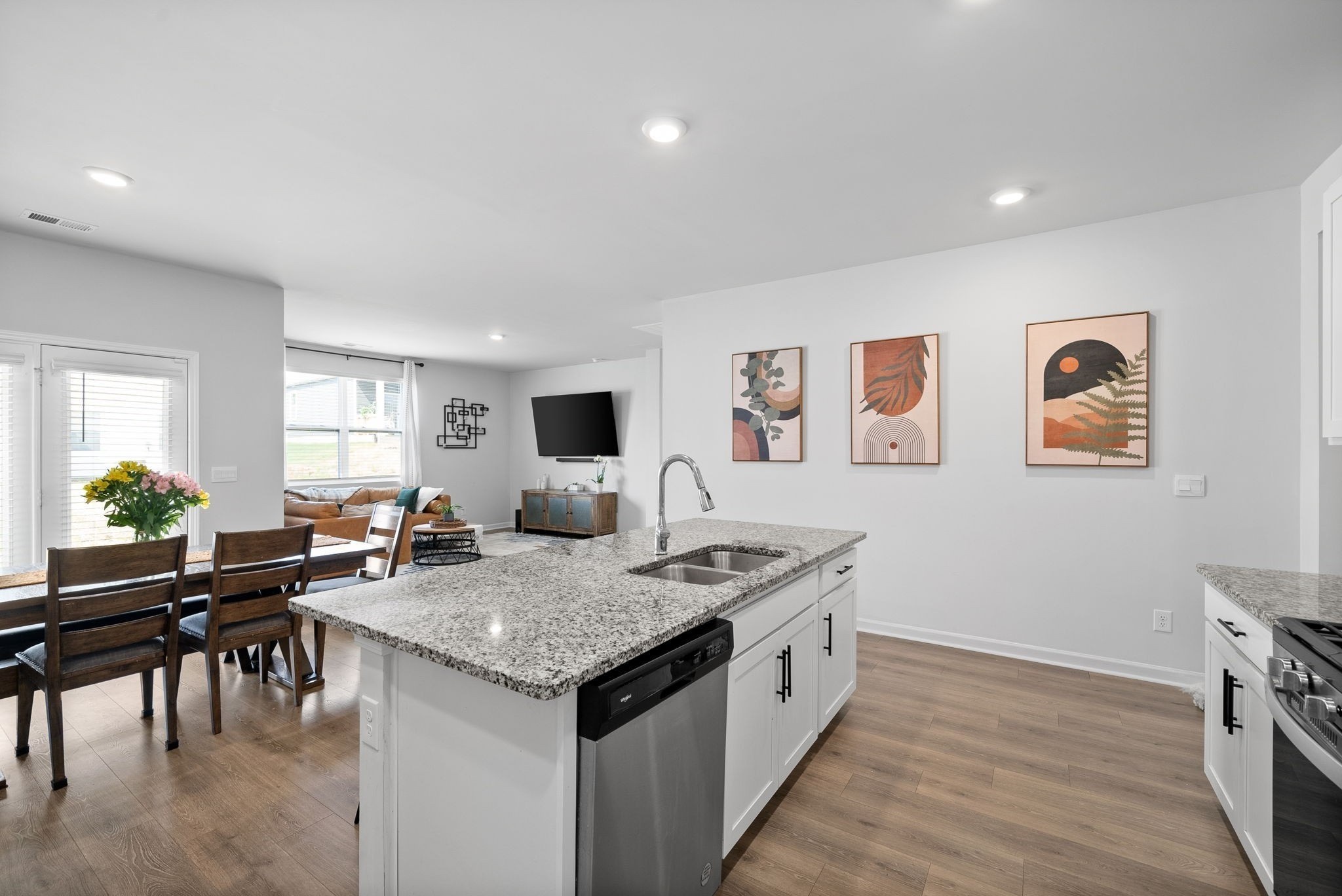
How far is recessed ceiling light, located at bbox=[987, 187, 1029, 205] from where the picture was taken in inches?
111

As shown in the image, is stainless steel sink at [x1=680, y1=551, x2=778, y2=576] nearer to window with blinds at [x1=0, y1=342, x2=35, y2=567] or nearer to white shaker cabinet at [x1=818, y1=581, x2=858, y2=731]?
white shaker cabinet at [x1=818, y1=581, x2=858, y2=731]

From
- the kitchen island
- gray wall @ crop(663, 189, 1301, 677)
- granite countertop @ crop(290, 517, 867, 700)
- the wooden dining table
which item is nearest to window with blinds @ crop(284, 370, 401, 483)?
the wooden dining table

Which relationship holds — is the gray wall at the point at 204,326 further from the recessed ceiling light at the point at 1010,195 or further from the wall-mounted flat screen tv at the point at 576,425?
the recessed ceiling light at the point at 1010,195

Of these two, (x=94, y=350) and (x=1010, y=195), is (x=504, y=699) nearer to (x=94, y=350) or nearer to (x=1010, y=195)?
(x=1010, y=195)

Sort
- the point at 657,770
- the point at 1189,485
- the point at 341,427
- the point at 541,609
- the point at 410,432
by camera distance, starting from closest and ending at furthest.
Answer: the point at 657,770 < the point at 541,609 < the point at 1189,485 < the point at 341,427 < the point at 410,432

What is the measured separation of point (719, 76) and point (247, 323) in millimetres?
3975

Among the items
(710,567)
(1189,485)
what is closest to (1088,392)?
(1189,485)

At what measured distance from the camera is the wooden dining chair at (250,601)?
258 centimetres

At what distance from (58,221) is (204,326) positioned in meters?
0.96

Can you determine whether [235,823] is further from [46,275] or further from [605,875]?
[46,275]

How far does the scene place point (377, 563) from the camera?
142 inches

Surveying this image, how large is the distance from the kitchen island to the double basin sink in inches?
8.4

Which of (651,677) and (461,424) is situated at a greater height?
(461,424)

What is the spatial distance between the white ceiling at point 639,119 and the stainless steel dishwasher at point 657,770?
1.79m
